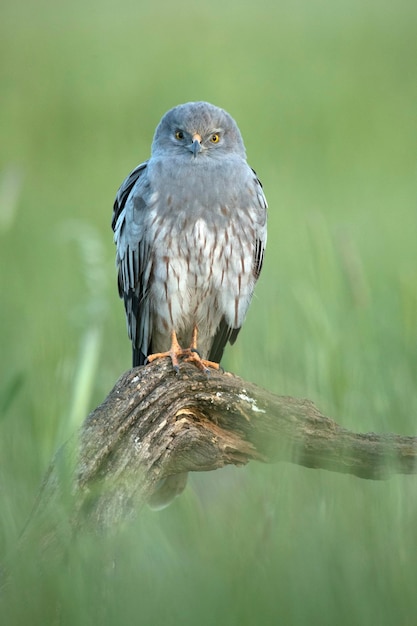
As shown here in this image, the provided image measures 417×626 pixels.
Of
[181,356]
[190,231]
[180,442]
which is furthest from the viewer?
[190,231]

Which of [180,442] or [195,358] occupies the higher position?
[195,358]

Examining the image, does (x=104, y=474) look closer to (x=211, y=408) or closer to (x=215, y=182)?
(x=211, y=408)

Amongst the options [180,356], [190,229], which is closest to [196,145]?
[190,229]

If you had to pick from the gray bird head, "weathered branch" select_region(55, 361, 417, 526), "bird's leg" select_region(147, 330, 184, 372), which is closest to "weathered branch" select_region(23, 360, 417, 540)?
"weathered branch" select_region(55, 361, 417, 526)

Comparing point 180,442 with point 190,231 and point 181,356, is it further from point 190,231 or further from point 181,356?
point 190,231

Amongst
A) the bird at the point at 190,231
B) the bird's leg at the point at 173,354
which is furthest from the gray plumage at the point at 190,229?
the bird's leg at the point at 173,354

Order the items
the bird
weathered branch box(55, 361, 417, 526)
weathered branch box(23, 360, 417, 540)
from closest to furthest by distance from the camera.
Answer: weathered branch box(23, 360, 417, 540), weathered branch box(55, 361, 417, 526), the bird

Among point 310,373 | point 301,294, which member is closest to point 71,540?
point 310,373

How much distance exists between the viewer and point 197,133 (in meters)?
5.36

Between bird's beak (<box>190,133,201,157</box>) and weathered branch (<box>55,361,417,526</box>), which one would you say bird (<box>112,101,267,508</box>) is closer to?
bird's beak (<box>190,133,201,157</box>)

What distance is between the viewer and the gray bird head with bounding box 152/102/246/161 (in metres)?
5.34

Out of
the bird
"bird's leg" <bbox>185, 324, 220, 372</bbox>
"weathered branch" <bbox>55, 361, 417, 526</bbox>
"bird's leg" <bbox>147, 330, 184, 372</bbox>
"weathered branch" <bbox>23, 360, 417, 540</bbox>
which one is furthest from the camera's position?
the bird

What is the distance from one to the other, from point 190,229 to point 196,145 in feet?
1.38

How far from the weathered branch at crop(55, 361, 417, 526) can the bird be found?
1.16m
